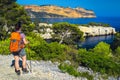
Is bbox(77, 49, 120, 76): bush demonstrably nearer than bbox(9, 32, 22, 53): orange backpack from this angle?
No

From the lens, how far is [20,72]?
12641mm

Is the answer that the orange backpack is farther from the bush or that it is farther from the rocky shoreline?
the bush

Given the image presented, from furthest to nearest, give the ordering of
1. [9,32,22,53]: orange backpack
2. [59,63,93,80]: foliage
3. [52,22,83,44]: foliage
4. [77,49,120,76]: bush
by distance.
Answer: [52,22,83,44]: foliage < [77,49,120,76]: bush < [59,63,93,80]: foliage < [9,32,22,53]: orange backpack

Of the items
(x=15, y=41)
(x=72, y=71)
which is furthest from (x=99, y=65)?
(x=15, y=41)

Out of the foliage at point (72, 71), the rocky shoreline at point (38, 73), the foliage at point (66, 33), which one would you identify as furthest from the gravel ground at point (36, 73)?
the foliage at point (66, 33)

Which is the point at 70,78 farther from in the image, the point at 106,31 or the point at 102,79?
the point at 106,31

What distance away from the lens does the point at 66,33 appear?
207 ft

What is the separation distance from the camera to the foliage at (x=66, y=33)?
6190 cm

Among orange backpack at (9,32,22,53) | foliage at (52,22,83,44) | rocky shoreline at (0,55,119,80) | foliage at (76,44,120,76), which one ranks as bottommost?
foliage at (52,22,83,44)

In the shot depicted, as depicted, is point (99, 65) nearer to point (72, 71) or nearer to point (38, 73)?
point (72, 71)

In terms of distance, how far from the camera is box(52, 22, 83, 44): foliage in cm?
6190

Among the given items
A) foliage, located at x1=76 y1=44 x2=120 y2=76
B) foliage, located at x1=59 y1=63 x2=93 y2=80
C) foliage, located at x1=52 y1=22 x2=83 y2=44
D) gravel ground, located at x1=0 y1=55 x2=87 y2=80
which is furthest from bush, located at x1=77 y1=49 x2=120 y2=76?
foliage, located at x1=52 y1=22 x2=83 y2=44

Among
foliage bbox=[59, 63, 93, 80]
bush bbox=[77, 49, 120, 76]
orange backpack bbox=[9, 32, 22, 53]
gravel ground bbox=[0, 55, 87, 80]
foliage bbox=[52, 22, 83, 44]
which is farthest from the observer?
foliage bbox=[52, 22, 83, 44]

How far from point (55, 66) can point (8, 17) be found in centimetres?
2914
